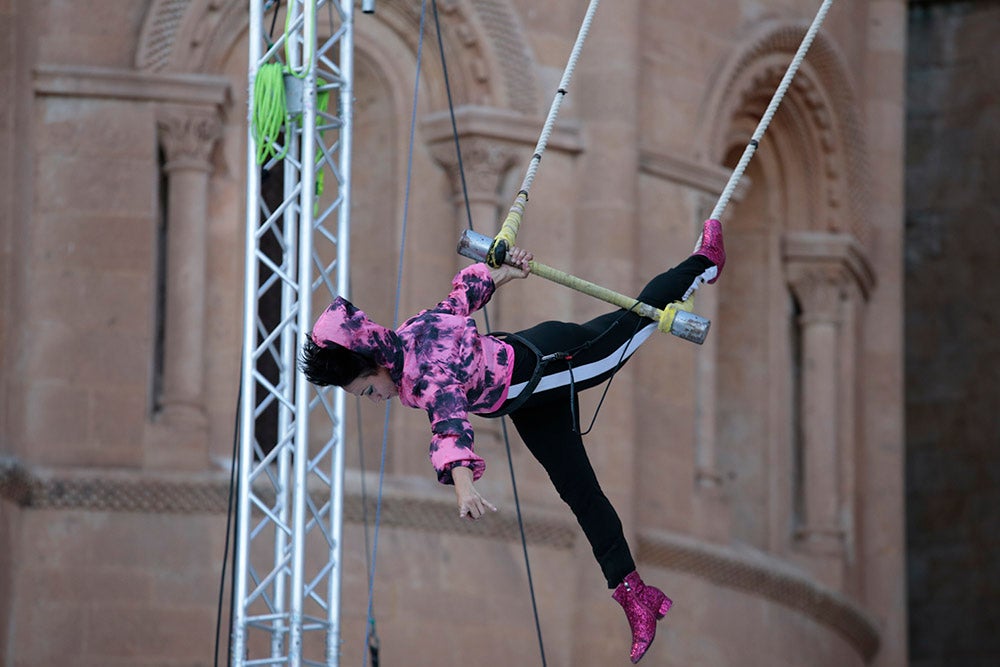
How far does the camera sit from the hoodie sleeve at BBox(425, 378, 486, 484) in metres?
8.67

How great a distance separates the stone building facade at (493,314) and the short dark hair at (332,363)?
537 centimetres

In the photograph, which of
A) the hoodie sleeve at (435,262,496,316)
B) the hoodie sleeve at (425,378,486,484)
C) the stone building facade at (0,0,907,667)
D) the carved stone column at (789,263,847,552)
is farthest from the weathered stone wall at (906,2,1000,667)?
the hoodie sleeve at (425,378,486,484)

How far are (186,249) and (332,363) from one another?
20.1ft

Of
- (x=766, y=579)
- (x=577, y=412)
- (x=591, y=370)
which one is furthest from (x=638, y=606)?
(x=766, y=579)

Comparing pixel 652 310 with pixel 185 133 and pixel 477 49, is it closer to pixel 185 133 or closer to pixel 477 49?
pixel 185 133

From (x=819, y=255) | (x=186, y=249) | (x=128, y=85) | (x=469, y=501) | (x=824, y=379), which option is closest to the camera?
(x=469, y=501)

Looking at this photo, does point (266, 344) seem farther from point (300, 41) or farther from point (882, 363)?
point (882, 363)

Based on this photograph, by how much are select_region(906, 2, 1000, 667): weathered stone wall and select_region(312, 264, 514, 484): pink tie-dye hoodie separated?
1202 centimetres

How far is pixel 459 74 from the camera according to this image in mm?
15516

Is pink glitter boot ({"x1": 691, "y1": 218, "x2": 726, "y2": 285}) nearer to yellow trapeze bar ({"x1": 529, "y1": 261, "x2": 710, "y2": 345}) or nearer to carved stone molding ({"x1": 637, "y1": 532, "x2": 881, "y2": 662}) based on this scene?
yellow trapeze bar ({"x1": 529, "y1": 261, "x2": 710, "y2": 345})

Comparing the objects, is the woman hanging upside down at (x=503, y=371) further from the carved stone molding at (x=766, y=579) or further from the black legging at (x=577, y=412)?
the carved stone molding at (x=766, y=579)

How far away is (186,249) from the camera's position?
14.8 meters

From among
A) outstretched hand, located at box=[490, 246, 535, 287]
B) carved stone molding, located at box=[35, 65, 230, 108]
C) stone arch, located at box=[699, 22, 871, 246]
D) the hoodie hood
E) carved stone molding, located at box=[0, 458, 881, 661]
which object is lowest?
the hoodie hood

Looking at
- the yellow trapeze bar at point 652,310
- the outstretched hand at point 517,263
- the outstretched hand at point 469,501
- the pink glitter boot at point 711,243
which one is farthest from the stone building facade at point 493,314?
the outstretched hand at point 469,501
